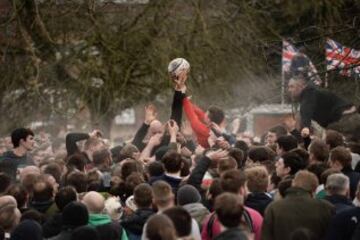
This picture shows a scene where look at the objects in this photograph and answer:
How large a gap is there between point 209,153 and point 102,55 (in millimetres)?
12893

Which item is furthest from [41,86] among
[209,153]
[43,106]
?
[209,153]

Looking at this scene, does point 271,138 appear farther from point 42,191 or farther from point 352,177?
point 42,191

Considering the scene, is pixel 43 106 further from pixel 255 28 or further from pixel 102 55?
pixel 255 28

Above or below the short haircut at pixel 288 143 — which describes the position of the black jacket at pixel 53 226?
below

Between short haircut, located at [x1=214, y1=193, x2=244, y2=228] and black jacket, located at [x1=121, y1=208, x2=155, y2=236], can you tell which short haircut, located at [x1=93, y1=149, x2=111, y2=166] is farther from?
short haircut, located at [x1=214, y1=193, x2=244, y2=228]

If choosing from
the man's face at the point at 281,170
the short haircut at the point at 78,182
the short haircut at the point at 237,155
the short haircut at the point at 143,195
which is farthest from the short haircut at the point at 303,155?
the short haircut at the point at 78,182

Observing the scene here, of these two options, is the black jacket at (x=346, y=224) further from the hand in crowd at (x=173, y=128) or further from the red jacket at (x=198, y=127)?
the red jacket at (x=198, y=127)

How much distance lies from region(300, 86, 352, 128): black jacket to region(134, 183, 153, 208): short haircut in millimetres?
4463

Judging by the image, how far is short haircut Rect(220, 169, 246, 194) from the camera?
449 inches

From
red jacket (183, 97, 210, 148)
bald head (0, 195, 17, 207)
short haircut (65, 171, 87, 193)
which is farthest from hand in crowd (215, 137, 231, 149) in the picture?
bald head (0, 195, 17, 207)

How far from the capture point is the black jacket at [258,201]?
39.4ft

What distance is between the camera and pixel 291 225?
36.8ft

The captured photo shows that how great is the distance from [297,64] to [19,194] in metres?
6.65

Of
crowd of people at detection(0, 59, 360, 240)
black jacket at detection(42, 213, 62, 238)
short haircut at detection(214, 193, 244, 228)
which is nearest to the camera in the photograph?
short haircut at detection(214, 193, 244, 228)
